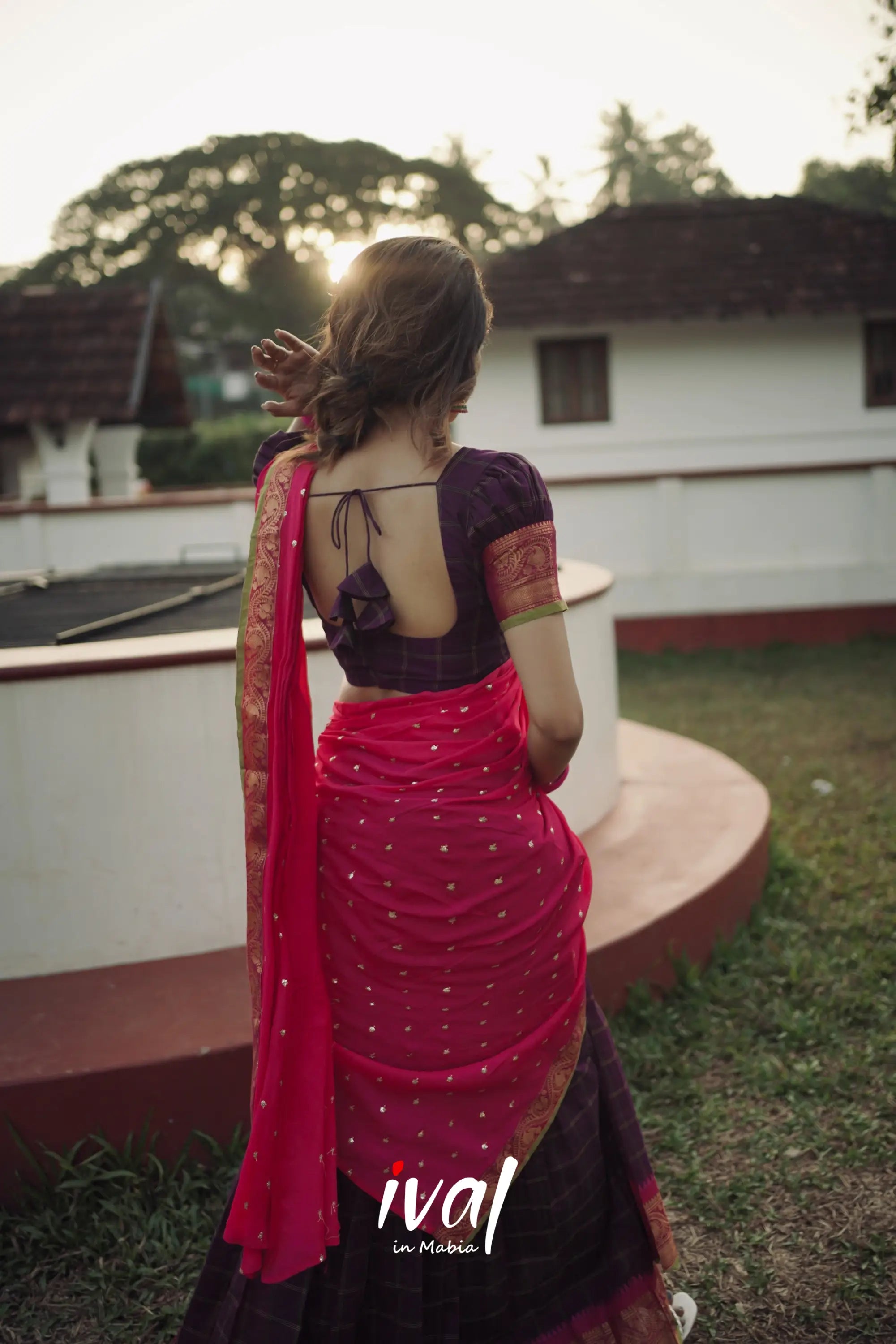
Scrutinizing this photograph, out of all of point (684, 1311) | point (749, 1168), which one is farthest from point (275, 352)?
point (749, 1168)

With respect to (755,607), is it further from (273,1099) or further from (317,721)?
(273,1099)

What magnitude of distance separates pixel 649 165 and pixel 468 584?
51.0 m

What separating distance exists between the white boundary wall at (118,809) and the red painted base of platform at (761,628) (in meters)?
6.36

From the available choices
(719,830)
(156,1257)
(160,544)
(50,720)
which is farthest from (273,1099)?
(160,544)

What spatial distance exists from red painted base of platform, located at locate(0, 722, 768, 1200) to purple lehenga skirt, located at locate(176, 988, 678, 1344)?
0.58 m

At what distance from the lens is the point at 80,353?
12656mm

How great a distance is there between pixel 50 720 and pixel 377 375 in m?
1.49

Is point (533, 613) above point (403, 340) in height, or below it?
below

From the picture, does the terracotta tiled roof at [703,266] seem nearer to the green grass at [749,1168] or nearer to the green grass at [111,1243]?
the green grass at [749,1168]

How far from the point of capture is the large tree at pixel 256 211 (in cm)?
2852

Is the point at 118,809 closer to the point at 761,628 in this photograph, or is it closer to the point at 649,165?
the point at 761,628

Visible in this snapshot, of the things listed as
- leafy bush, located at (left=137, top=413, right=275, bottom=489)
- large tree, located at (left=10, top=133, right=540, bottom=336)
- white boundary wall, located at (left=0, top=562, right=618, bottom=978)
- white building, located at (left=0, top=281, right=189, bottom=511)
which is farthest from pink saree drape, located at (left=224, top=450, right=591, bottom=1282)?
large tree, located at (left=10, top=133, right=540, bottom=336)

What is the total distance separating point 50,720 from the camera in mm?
2635

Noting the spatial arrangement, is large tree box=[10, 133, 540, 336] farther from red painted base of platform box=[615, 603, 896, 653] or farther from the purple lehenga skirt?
the purple lehenga skirt
